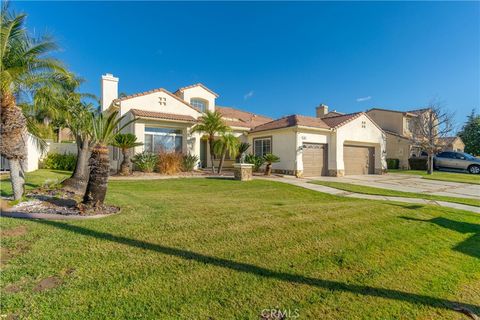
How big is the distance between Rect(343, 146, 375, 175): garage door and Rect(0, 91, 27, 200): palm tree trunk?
20.8m

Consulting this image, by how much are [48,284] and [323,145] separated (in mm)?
19484

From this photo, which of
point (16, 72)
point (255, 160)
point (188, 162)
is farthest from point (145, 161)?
point (16, 72)

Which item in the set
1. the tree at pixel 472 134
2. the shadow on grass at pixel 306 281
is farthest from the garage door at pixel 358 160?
the tree at pixel 472 134

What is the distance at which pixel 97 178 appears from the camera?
676cm

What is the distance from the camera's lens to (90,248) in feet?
14.4

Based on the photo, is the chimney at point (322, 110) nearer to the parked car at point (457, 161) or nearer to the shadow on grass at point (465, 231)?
the parked car at point (457, 161)

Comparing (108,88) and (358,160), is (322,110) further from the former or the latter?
(108,88)

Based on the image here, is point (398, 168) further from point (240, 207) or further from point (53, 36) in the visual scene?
point (53, 36)

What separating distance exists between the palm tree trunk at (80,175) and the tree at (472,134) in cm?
5352

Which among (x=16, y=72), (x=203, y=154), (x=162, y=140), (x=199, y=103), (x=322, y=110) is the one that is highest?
(x=322, y=110)

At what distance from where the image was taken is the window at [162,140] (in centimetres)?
1823

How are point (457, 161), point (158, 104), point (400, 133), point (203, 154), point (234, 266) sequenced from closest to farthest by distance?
1. point (234, 266)
2. point (158, 104)
3. point (203, 154)
4. point (457, 161)
5. point (400, 133)

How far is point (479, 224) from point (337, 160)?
41.0ft

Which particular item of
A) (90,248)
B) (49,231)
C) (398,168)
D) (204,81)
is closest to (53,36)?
(49,231)
